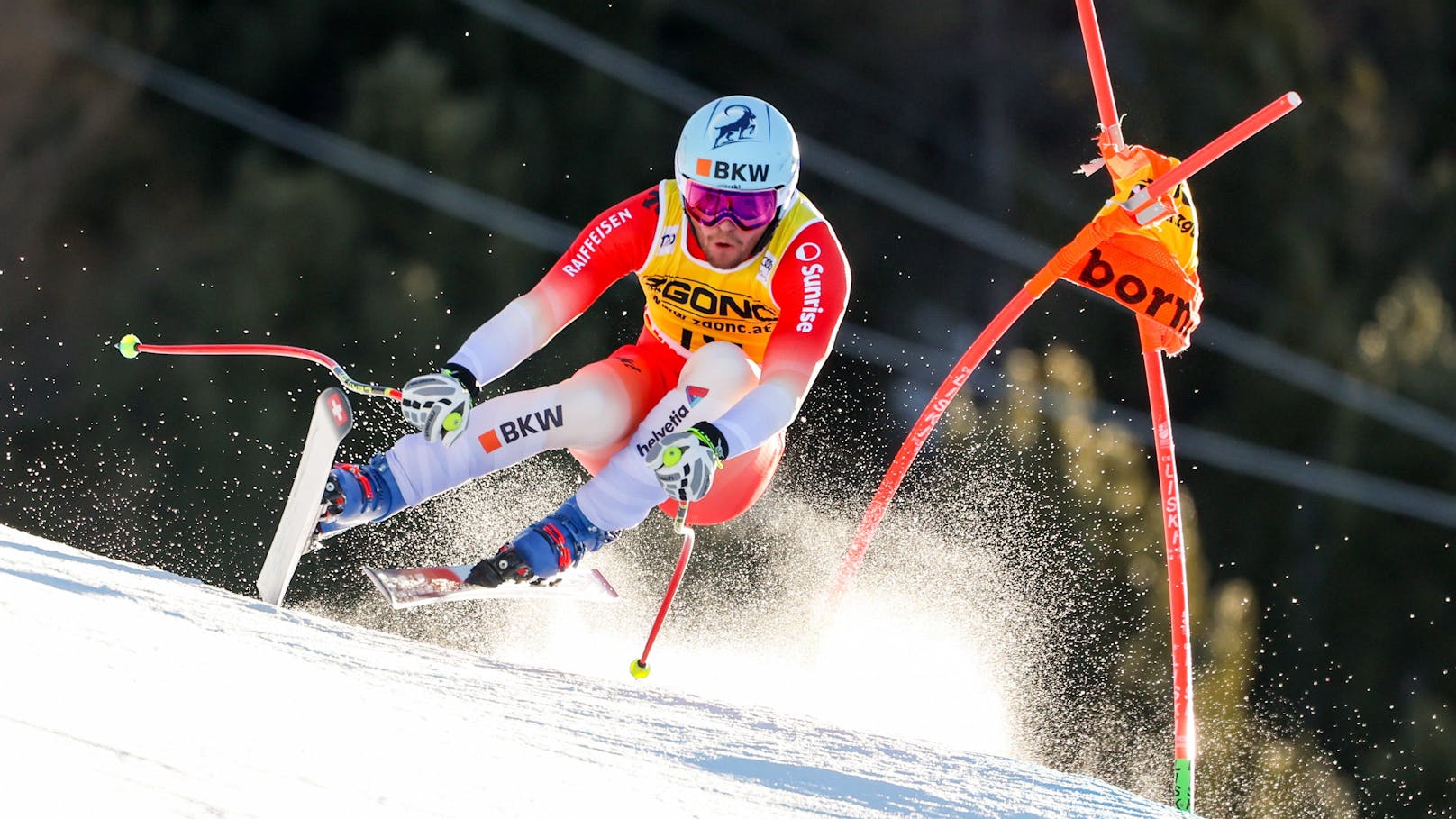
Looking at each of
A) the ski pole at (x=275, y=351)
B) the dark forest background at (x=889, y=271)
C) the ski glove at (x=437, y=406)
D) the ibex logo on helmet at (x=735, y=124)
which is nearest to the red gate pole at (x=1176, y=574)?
the ibex logo on helmet at (x=735, y=124)

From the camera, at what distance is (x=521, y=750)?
3.48 m

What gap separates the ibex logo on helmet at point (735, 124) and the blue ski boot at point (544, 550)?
3.73 ft

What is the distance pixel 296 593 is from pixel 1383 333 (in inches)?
374

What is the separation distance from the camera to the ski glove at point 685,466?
14.9 ft

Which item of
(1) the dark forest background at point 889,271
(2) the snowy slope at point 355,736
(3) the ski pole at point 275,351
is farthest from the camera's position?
(1) the dark forest background at point 889,271

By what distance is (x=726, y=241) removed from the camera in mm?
4965

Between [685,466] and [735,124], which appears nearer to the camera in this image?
[685,466]

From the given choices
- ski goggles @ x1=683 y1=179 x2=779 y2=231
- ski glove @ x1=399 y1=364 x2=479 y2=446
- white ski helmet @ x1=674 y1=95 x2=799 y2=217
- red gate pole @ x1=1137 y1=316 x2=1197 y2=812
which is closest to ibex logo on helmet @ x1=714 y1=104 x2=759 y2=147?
white ski helmet @ x1=674 y1=95 x2=799 y2=217

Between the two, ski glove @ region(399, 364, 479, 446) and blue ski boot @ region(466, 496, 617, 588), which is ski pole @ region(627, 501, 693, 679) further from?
ski glove @ region(399, 364, 479, 446)

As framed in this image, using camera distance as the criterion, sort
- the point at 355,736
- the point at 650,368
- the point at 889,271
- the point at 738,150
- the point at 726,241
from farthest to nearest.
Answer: the point at 889,271
the point at 650,368
the point at 726,241
the point at 738,150
the point at 355,736

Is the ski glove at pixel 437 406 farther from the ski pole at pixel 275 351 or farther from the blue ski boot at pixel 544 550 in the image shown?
the blue ski boot at pixel 544 550

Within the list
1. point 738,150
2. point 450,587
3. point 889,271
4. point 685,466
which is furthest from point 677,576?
point 889,271

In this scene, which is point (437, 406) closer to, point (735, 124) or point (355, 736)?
point (735, 124)

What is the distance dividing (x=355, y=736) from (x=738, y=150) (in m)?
2.24
